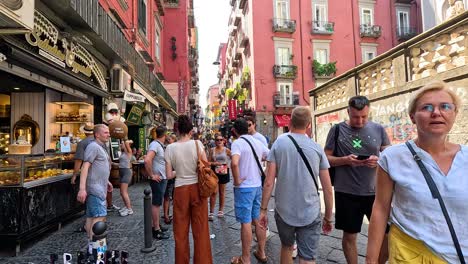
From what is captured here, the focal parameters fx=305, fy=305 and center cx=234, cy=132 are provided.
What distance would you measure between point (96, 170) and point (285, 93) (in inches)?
979

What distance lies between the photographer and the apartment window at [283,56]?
92.6 ft

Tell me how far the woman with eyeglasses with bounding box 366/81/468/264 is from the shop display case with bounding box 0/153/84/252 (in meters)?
4.70

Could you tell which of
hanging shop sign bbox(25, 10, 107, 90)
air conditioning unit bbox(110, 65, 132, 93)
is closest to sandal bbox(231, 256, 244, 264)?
hanging shop sign bbox(25, 10, 107, 90)

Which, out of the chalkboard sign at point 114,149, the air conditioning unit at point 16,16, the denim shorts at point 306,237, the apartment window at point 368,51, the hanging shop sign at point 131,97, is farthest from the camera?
the apartment window at point 368,51

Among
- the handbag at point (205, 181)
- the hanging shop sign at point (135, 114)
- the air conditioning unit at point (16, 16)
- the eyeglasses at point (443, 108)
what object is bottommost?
the handbag at point (205, 181)

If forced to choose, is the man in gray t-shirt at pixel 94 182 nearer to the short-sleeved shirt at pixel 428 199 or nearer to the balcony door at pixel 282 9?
the short-sleeved shirt at pixel 428 199

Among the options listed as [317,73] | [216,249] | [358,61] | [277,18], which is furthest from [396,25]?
[216,249]

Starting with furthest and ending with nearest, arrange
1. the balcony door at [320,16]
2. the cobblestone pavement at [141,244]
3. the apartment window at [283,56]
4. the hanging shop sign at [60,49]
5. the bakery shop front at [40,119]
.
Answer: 1. the balcony door at [320,16]
2. the apartment window at [283,56]
3. the hanging shop sign at [60,49]
4. the bakery shop front at [40,119]
5. the cobblestone pavement at [141,244]

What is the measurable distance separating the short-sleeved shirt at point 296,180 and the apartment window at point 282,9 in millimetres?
27819

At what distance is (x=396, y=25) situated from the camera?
99.6 feet

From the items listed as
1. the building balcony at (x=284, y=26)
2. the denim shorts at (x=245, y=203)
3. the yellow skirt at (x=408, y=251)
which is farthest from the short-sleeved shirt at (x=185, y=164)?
the building balcony at (x=284, y=26)

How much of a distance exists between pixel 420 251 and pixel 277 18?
94.7 ft

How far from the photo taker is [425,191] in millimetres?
1565

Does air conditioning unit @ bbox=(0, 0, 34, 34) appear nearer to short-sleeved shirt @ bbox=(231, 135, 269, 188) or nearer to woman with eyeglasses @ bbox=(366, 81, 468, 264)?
short-sleeved shirt @ bbox=(231, 135, 269, 188)
